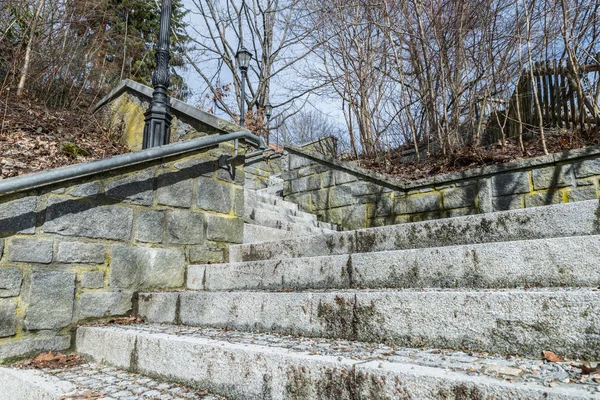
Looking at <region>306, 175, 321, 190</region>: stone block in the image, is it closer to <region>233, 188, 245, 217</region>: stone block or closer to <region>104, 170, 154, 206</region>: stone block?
<region>233, 188, 245, 217</region>: stone block

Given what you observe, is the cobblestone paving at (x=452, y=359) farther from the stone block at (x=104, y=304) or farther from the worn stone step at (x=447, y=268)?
the stone block at (x=104, y=304)

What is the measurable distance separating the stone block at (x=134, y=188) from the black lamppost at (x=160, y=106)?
0.50m

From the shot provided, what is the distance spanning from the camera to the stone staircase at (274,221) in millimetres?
3846

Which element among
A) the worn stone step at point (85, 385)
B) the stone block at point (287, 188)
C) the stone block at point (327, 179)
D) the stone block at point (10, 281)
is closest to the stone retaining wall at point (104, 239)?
the stone block at point (10, 281)

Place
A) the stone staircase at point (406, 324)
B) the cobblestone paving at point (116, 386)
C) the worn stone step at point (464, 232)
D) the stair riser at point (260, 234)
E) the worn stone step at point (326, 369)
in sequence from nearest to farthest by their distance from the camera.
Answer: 1. the worn stone step at point (326, 369)
2. the stone staircase at point (406, 324)
3. the cobblestone paving at point (116, 386)
4. the worn stone step at point (464, 232)
5. the stair riser at point (260, 234)

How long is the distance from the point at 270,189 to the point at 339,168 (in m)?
2.08

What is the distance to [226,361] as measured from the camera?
165cm

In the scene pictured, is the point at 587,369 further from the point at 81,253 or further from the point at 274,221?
the point at 274,221

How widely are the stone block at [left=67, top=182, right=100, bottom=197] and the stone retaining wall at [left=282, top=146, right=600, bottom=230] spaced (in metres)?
3.17

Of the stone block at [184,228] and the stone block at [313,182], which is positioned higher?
the stone block at [313,182]

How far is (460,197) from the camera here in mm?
4215

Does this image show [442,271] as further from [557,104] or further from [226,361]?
[557,104]

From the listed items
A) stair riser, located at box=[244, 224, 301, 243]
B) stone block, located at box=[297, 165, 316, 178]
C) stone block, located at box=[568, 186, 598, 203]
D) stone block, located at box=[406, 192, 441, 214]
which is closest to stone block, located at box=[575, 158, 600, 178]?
stone block, located at box=[568, 186, 598, 203]

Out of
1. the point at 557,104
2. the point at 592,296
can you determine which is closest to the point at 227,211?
the point at 592,296
